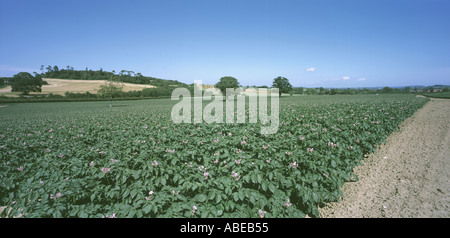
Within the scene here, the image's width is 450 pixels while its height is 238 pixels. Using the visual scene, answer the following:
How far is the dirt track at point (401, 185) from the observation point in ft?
13.4

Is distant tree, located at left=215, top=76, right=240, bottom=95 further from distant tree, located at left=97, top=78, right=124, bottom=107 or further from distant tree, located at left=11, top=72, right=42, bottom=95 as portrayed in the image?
distant tree, located at left=11, top=72, right=42, bottom=95

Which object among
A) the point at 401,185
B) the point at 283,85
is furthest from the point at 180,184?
the point at 283,85

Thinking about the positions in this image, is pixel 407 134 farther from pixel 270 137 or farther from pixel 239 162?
pixel 239 162

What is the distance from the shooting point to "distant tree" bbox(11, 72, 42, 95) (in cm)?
5978

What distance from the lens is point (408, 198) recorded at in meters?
4.46

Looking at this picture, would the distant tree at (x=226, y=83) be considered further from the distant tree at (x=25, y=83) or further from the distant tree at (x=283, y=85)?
the distant tree at (x=25, y=83)

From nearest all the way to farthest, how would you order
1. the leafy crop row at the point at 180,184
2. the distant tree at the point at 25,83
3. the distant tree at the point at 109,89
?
the leafy crop row at the point at 180,184, the distant tree at the point at 109,89, the distant tree at the point at 25,83

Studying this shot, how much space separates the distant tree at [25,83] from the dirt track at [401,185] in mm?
85129

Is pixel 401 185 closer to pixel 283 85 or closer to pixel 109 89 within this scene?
pixel 109 89

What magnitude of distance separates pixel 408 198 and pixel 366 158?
2681 mm

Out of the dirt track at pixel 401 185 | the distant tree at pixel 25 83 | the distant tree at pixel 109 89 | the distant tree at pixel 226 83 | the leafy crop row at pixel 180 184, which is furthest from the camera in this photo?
the distant tree at pixel 25 83

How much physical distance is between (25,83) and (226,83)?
65497mm

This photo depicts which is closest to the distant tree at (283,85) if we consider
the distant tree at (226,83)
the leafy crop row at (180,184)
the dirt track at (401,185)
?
the distant tree at (226,83)

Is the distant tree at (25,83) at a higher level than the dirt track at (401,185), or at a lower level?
higher
